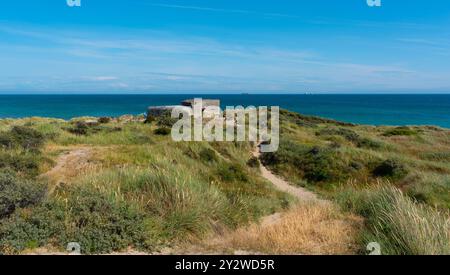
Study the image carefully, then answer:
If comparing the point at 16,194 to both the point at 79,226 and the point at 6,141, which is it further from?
the point at 6,141

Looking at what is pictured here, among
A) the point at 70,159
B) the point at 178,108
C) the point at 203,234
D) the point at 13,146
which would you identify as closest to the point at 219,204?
the point at 203,234

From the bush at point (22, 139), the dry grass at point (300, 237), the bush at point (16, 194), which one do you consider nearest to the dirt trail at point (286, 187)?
the dry grass at point (300, 237)

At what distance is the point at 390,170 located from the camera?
2333 centimetres

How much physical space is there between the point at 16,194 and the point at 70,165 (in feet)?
29.5

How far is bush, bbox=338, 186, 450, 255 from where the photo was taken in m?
5.98

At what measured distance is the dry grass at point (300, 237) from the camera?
6.72 metres

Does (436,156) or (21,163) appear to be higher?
(21,163)

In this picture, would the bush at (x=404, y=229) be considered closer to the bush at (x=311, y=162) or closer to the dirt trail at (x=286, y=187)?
the dirt trail at (x=286, y=187)

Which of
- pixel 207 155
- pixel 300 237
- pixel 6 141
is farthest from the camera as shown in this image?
pixel 207 155

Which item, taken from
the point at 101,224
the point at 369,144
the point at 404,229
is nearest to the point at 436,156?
the point at 369,144

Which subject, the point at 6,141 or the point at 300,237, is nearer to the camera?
the point at 300,237

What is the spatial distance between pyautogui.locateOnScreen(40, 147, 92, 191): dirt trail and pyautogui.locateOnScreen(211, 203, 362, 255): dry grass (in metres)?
7.94
